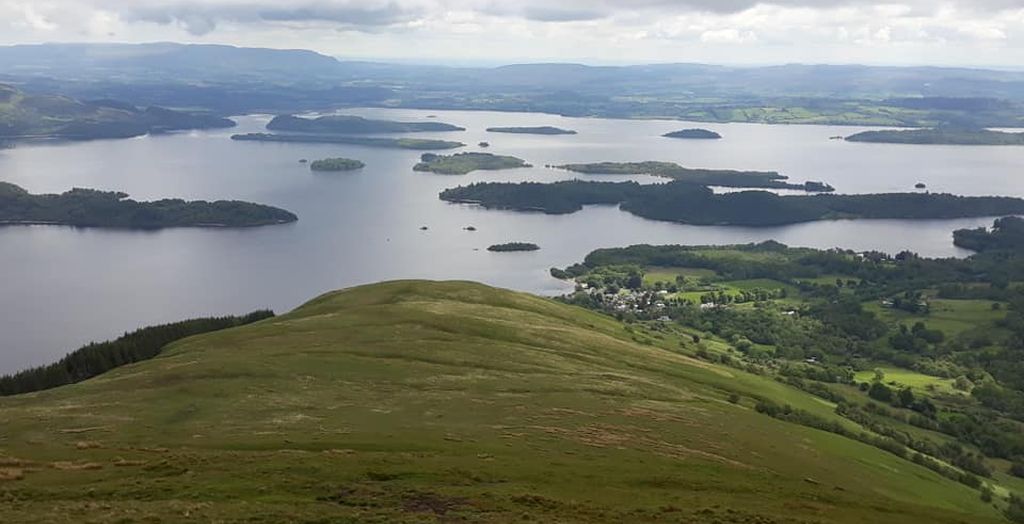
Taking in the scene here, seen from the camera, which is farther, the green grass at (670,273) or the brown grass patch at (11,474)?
the green grass at (670,273)

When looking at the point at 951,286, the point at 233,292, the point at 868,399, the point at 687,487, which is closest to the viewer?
the point at 687,487

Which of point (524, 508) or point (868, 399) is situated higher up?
point (524, 508)

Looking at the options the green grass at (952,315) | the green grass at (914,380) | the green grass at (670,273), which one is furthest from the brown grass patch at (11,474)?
the green grass at (670,273)

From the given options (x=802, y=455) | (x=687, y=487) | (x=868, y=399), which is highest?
(x=687, y=487)

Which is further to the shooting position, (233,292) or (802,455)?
(233,292)

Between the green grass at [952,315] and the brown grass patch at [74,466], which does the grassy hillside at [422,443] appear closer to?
the brown grass patch at [74,466]

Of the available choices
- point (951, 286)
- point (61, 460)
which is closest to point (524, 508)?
point (61, 460)

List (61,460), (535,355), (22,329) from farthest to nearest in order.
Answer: (22,329) → (535,355) → (61,460)

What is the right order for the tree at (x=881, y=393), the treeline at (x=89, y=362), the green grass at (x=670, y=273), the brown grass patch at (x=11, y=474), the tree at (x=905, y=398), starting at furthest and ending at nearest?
1. the green grass at (x=670, y=273)
2. the tree at (x=881, y=393)
3. the tree at (x=905, y=398)
4. the treeline at (x=89, y=362)
5. the brown grass patch at (x=11, y=474)

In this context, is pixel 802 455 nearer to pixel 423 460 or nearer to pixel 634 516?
pixel 634 516
